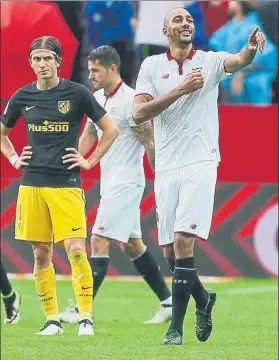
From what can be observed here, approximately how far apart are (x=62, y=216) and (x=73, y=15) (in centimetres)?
703

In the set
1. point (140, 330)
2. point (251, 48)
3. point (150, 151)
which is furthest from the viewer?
point (150, 151)

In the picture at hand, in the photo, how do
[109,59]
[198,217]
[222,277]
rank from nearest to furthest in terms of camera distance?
1. [198,217]
2. [109,59]
3. [222,277]

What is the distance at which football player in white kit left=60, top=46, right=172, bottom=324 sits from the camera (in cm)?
1065

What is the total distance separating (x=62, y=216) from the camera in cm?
909

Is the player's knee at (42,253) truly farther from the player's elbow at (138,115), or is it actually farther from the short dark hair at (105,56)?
the short dark hair at (105,56)

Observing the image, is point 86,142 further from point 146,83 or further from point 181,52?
point 181,52

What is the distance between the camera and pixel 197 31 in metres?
15.1

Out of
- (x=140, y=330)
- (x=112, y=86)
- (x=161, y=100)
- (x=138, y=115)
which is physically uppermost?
(x=112, y=86)

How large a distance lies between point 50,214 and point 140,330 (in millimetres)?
1588

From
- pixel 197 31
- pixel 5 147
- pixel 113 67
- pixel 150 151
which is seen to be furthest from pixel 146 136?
pixel 197 31

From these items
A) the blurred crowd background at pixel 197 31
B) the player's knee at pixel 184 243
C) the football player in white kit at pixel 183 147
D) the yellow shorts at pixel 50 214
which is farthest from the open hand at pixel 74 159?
the blurred crowd background at pixel 197 31

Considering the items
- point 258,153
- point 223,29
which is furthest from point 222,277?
point 223,29

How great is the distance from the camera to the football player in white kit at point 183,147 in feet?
28.1

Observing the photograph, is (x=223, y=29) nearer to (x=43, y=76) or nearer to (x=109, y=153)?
(x=109, y=153)
